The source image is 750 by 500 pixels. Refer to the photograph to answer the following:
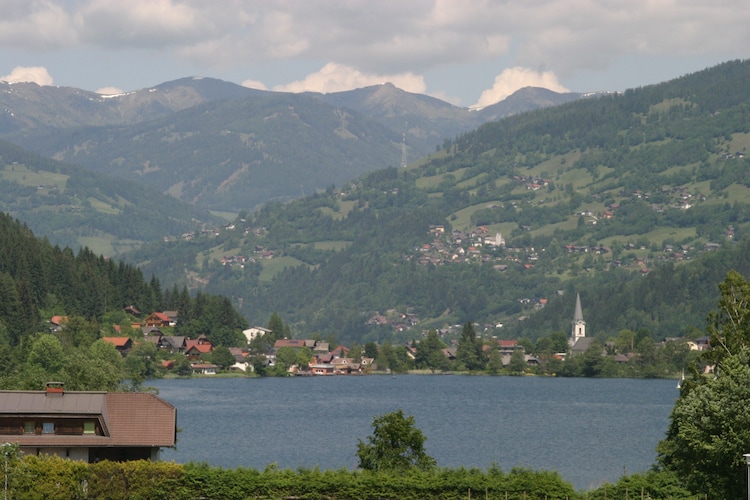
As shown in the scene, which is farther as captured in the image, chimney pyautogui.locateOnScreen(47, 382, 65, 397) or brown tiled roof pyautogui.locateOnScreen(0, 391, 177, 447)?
chimney pyautogui.locateOnScreen(47, 382, 65, 397)

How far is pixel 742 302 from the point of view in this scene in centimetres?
6506

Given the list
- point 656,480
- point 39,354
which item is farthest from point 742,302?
point 39,354

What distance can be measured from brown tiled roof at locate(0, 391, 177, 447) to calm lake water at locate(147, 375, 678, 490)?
9.03 metres

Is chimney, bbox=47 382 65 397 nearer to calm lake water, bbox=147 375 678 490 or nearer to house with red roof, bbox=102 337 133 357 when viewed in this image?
calm lake water, bbox=147 375 678 490

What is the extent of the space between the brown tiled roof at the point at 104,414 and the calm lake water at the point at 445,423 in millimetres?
9027

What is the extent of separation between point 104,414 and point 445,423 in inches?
2857

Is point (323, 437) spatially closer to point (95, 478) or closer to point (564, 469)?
point (564, 469)

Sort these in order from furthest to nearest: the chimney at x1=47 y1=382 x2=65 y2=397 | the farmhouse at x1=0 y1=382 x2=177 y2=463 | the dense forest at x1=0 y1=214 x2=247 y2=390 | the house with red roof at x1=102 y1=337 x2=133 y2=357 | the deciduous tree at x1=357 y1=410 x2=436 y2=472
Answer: the house with red roof at x1=102 y1=337 x2=133 y2=357 < the dense forest at x1=0 y1=214 x2=247 y2=390 < the deciduous tree at x1=357 y1=410 x2=436 y2=472 < the chimney at x1=47 y1=382 x2=65 y2=397 < the farmhouse at x1=0 y1=382 x2=177 y2=463

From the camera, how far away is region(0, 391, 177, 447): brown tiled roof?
59.5 metres

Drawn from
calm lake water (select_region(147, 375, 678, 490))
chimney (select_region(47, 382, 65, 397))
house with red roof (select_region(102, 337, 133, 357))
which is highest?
house with red roof (select_region(102, 337, 133, 357))

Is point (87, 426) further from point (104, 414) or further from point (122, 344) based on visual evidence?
point (122, 344)

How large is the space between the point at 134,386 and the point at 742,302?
175 ft

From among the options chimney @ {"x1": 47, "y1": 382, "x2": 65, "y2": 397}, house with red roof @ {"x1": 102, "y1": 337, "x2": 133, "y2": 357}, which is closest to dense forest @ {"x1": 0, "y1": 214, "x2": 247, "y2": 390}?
house with red roof @ {"x1": 102, "y1": 337, "x2": 133, "y2": 357}

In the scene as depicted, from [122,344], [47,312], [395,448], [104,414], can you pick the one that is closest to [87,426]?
[104,414]
